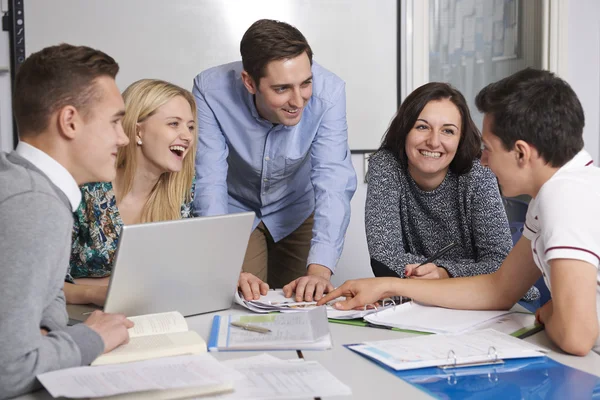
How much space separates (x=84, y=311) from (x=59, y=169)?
19.3 inches

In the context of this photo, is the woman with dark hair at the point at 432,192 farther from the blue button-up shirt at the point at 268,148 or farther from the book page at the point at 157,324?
the book page at the point at 157,324

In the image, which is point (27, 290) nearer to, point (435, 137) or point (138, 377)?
point (138, 377)

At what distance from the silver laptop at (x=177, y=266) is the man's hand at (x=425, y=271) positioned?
1.70 ft

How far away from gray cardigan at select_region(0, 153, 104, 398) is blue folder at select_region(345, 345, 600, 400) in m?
0.56

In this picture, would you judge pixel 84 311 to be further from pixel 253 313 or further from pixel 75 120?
pixel 75 120

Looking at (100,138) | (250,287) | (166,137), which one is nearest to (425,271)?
(250,287)

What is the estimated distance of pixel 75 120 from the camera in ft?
4.17

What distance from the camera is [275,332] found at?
1.38m

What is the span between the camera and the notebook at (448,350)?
1196 mm

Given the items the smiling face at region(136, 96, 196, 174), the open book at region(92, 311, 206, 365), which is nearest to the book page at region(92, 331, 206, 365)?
the open book at region(92, 311, 206, 365)

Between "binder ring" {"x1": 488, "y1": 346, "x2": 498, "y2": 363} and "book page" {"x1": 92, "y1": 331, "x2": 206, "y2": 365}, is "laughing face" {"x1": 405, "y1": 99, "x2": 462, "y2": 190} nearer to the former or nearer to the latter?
"binder ring" {"x1": 488, "y1": 346, "x2": 498, "y2": 363}

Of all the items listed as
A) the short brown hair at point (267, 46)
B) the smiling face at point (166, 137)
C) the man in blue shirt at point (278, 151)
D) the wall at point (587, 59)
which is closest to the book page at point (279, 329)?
the man in blue shirt at point (278, 151)

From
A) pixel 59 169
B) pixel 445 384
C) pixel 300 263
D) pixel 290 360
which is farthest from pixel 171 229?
pixel 300 263

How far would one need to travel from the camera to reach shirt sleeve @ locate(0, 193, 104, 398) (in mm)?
1035
